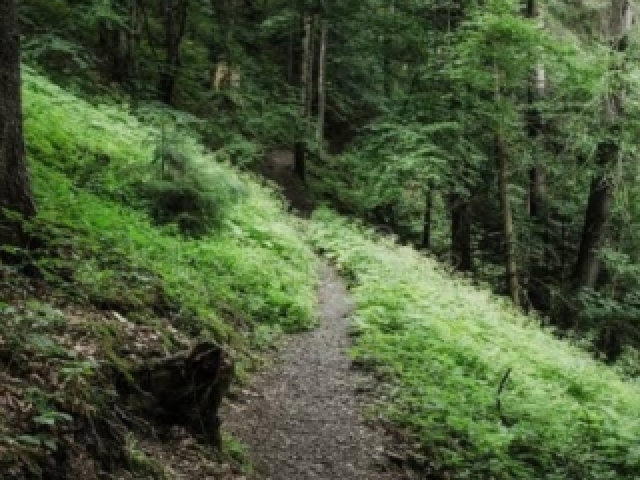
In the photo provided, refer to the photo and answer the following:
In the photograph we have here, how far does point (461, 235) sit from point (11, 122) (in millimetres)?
15044

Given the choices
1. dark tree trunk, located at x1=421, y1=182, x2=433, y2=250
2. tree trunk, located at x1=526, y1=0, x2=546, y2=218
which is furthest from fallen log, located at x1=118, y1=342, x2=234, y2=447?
tree trunk, located at x1=526, y1=0, x2=546, y2=218

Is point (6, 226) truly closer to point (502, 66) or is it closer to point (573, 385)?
point (573, 385)

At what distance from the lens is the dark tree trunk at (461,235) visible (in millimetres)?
20073

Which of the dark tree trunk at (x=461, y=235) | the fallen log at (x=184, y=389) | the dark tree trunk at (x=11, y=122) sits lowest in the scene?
the dark tree trunk at (x=461, y=235)

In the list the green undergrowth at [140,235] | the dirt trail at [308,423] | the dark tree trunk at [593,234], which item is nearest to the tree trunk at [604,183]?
the dark tree trunk at [593,234]

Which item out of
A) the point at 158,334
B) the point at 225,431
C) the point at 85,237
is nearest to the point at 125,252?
the point at 85,237

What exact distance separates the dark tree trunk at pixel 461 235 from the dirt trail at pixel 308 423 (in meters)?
9.96

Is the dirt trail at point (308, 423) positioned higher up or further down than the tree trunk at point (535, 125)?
further down

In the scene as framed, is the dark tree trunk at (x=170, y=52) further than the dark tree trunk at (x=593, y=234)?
Yes

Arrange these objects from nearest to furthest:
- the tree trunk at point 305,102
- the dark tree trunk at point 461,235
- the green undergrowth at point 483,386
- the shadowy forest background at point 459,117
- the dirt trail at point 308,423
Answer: the dirt trail at point 308,423
the green undergrowth at point 483,386
the shadowy forest background at point 459,117
the dark tree trunk at point 461,235
the tree trunk at point 305,102

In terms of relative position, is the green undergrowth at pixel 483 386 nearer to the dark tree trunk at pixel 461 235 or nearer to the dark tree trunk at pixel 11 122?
the dark tree trunk at pixel 461 235

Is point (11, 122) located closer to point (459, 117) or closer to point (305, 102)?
point (459, 117)

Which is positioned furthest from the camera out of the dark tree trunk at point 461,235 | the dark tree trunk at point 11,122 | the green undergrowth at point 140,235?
the dark tree trunk at point 461,235

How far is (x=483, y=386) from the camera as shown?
9.90 meters
